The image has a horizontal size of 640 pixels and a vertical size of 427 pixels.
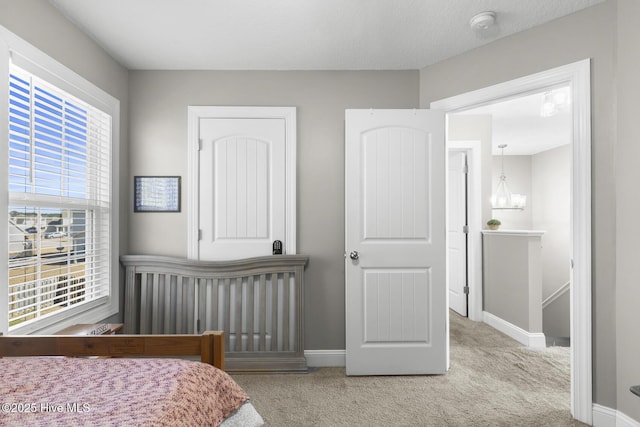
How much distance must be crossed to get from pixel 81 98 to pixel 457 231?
13.6 ft

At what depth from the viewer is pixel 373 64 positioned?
284 centimetres

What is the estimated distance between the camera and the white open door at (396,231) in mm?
2740

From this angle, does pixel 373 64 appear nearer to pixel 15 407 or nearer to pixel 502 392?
pixel 502 392

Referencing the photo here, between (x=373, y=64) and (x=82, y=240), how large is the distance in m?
2.53

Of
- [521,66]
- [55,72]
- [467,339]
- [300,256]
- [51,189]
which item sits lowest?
[467,339]

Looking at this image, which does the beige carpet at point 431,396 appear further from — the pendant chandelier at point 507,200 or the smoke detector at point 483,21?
the pendant chandelier at point 507,200

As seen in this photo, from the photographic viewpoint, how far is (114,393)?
1.04 m

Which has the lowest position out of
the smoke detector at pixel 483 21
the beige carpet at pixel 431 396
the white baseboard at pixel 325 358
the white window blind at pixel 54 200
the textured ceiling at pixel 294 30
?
the beige carpet at pixel 431 396

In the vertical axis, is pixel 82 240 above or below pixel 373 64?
below

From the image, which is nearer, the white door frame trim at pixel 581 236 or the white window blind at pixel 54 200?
the white window blind at pixel 54 200

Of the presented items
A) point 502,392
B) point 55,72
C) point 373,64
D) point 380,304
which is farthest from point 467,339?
point 55,72

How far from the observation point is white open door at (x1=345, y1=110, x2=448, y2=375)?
274 cm

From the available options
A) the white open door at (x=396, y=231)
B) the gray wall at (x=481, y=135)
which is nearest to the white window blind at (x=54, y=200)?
the white open door at (x=396, y=231)

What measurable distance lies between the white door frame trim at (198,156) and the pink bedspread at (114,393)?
1.67 metres
